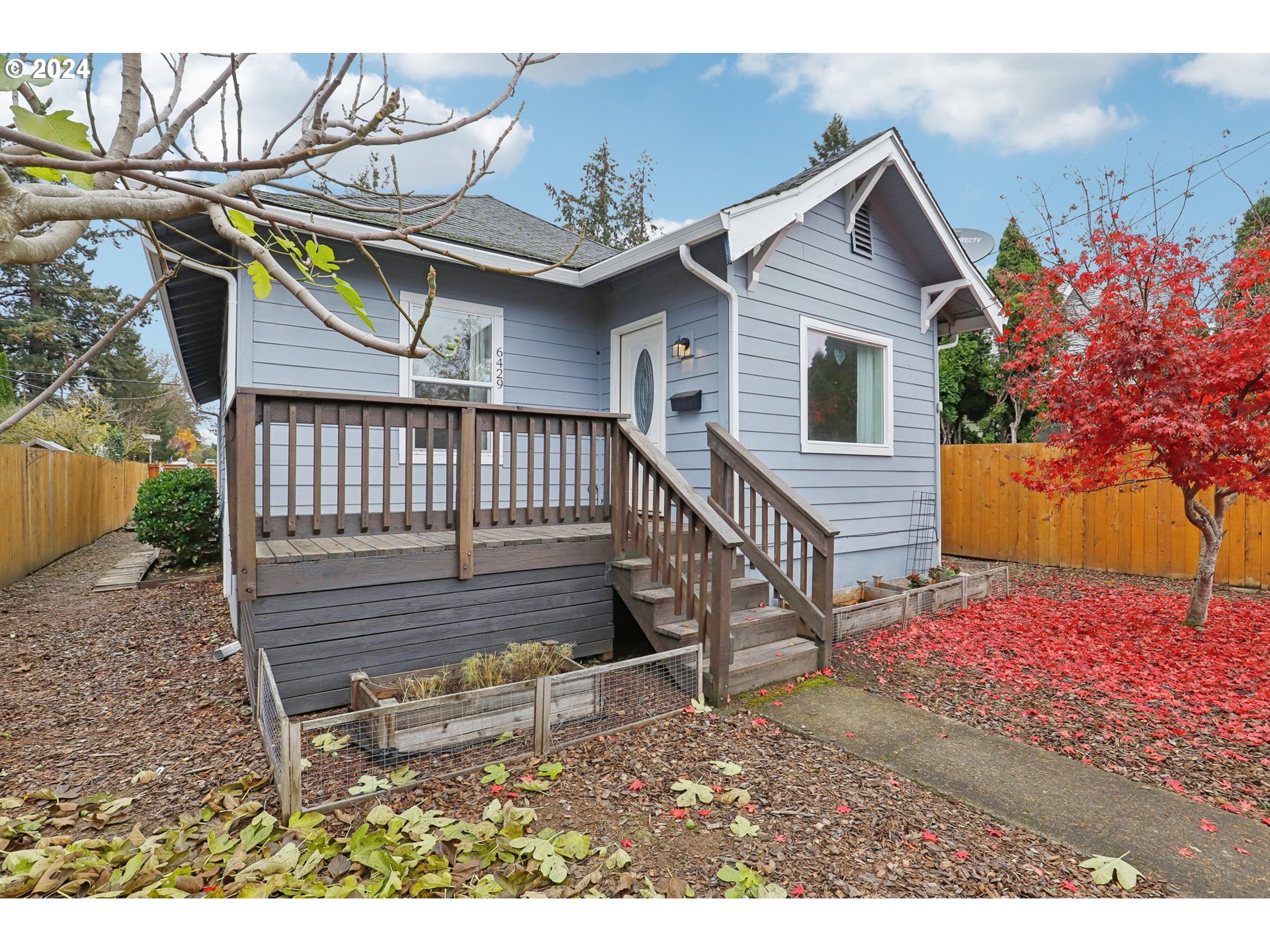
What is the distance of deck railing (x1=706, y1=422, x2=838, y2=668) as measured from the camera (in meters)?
4.16

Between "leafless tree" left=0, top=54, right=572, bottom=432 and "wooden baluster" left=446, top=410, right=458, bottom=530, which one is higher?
"leafless tree" left=0, top=54, right=572, bottom=432

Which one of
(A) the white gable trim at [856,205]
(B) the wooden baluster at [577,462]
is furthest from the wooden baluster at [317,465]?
(A) the white gable trim at [856,205]

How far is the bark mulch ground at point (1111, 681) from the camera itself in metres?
2.99

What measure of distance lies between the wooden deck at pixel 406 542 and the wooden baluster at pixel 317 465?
0.11m

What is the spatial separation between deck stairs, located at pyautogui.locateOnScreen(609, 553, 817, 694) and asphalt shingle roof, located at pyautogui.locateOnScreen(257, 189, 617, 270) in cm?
216

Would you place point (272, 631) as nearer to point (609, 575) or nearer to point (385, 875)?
point (385, 875)

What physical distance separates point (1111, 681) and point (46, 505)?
1259 centimetres

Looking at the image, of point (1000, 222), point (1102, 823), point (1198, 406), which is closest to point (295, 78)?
point (1102, 823)

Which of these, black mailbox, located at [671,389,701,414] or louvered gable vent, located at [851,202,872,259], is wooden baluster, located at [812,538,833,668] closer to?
black mailbox, located at [671,389,701,414]

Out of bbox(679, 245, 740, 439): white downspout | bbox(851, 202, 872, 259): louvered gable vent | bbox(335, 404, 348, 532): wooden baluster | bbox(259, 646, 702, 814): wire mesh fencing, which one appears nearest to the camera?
bbox(259, 646, 702, 814): wire mesh fencing

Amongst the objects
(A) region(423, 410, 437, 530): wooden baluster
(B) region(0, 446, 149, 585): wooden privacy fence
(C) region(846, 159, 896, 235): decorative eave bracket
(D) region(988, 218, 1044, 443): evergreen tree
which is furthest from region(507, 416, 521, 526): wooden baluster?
(D) region(988, 218, 1044, 443): evergreen tree

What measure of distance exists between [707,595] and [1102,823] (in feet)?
6.58

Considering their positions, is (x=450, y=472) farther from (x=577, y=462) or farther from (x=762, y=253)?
(x=762, y=253)

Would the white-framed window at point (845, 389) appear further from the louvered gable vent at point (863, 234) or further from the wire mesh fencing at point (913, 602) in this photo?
the wire mesh fencing at point (913, 602)
